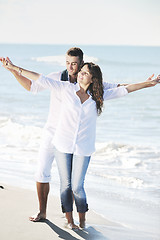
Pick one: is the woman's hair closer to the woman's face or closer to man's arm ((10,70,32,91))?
the woman's face

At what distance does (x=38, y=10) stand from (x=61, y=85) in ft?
91.4

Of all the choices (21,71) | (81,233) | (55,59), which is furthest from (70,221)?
(55,59)

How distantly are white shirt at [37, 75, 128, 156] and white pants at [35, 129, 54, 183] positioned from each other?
0.12 metres

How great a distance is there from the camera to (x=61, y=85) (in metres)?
2.89

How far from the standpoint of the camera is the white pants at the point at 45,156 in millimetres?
3021

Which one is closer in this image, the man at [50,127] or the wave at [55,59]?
the man at [50,127]

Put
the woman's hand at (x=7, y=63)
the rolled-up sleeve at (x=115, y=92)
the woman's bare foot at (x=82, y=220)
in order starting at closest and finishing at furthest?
the woman's hand at (x=7, y=63) < the rolled-up sleeve at (x=115, y=92) < the woman's bare foot at (x=82, y=220)

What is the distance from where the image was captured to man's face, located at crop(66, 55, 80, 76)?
119 inches

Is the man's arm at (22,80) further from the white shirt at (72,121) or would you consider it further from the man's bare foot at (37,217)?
the man's bare foot at (37,217)

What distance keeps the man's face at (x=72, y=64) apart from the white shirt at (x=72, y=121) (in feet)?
0.57

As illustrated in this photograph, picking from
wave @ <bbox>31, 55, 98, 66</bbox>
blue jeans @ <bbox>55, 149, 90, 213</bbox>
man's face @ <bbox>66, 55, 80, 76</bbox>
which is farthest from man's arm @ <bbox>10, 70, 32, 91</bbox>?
wave @ <bbox>31, 55, 98, 66</bbox>

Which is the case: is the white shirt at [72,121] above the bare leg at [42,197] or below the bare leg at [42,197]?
above

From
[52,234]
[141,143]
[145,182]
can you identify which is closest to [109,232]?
[52,234]

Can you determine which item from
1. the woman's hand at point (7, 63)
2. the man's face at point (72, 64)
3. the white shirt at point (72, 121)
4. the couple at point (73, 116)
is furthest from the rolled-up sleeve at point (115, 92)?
the woman's hand at point (7, 63)
